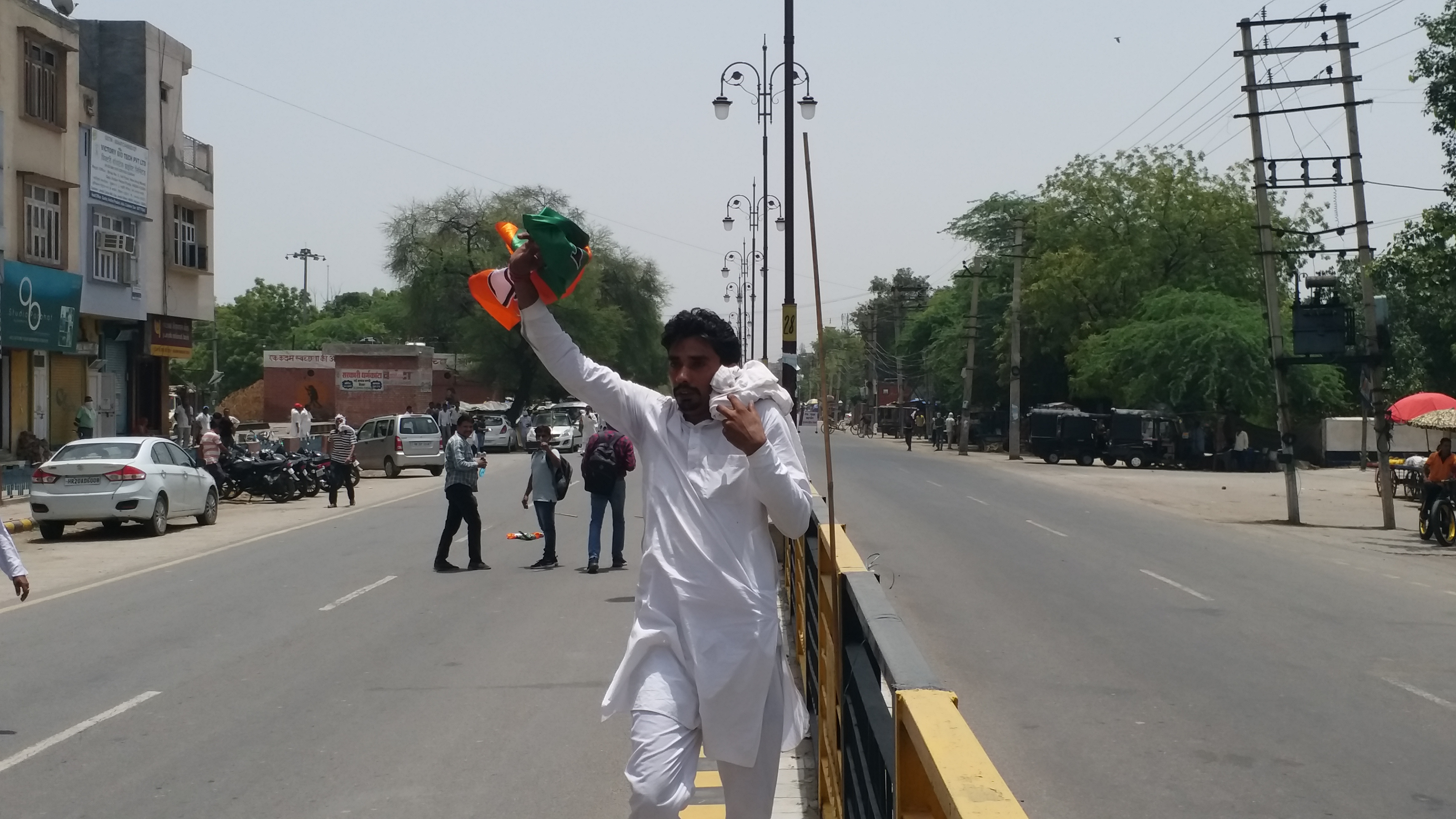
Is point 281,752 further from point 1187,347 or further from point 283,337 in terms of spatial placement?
point 283,337

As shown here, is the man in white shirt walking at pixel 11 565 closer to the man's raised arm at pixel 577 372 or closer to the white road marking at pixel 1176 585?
the man's raised arm at pixel 577 372

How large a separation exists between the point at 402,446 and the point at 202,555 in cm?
1922

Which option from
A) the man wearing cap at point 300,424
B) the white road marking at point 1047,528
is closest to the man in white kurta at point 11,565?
the white road marking at point 1047,528

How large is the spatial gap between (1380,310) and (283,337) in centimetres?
8083

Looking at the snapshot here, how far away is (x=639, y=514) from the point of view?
2217cm

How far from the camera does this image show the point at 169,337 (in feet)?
113

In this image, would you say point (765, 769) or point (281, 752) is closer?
point (765, 769)

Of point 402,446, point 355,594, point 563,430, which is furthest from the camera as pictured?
point 563,430

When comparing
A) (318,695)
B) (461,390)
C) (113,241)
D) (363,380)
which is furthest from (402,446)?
(461,390)

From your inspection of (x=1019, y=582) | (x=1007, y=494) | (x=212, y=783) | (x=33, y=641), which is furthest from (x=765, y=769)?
(x=1007, y=494)

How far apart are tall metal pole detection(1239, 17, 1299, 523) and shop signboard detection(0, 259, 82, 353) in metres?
22.5

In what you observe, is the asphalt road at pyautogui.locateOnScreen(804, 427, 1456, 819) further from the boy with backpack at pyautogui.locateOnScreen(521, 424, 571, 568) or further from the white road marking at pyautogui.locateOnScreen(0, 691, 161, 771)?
the white road marking at pyautogui.locateOnScreen(0, 691, 161, 771)

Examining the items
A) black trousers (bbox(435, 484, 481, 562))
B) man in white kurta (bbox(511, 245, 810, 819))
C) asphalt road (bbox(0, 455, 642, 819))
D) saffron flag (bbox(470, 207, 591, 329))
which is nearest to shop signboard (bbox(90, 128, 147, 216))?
asphalt road (bbox(0, 455, 642, 819))

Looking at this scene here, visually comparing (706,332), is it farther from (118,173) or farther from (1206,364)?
(1206,364)
